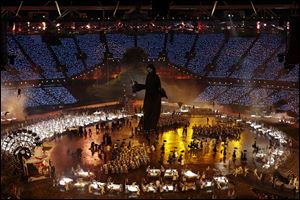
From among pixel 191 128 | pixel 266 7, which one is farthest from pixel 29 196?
pixel 191 128

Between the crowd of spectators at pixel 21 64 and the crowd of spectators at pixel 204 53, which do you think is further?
the crowd of spectators at pixel 204 53

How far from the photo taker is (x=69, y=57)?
4806cm

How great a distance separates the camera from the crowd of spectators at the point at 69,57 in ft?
155

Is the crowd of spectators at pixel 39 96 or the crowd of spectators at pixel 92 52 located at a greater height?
the crowd of spectators at pixel 92 52

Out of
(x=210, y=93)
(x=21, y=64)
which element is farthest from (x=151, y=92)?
(x=21, y=64)

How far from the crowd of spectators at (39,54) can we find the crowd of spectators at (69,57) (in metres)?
1.02

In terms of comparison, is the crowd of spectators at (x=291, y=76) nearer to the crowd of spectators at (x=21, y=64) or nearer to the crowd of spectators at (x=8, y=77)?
the crowd of spectators at (x=21, y=64)

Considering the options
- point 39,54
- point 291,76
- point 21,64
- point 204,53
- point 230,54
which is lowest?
point 291,76

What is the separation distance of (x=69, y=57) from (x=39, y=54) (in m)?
3.41

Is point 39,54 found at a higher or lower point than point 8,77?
higher

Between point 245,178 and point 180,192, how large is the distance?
4085mm

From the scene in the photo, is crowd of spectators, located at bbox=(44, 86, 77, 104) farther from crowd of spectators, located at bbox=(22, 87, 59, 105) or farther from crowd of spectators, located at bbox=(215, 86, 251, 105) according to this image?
crowd of spectators, located at bbox=(215, 86, 251, 105)

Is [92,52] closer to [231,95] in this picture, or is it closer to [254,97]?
[231,95]

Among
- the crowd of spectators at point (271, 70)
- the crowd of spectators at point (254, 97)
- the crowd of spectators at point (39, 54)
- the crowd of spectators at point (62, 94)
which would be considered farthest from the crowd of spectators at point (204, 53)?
the crowd of spectators at point (39, 54)
